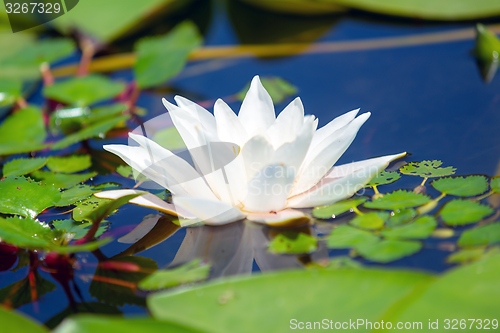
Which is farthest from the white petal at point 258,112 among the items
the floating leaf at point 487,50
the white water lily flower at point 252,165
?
the floating leaf at point 487,50

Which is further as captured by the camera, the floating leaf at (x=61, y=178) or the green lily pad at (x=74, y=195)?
the floating leaf at (x=61, y=178)

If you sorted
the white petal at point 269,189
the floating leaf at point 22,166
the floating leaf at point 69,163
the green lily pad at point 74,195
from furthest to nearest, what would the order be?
1. the floating leaf at point 69,163
2. the floating leaf at point 22,166
3. the green lily pad at point 74,195
4. the white petal at point 269,189

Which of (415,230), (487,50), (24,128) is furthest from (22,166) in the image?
(487,50)

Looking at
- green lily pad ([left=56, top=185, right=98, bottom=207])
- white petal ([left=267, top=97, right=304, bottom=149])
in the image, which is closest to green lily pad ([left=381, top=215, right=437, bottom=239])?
white petal ([left=267, top=97, right=304, bottom=149])

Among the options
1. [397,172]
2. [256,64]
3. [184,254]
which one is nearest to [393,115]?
[397,172]

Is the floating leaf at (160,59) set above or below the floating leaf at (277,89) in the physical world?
above

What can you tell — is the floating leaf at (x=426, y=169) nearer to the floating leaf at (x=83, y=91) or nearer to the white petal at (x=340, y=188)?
the white petal at (x=340, y=188)
